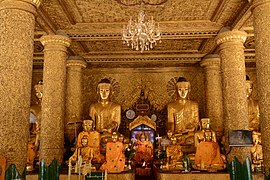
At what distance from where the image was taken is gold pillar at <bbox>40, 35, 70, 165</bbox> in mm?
6733

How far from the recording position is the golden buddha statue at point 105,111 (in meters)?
9.69

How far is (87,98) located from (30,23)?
6747mm

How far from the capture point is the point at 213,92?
377 inches

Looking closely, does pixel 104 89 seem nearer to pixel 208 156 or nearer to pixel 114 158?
pixel 114 158

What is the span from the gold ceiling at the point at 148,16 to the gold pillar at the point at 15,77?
5.64ft

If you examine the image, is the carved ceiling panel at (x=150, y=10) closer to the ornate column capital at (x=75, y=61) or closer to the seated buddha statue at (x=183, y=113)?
the ornate column capital at (x=75, y=61)

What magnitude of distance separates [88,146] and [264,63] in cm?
460

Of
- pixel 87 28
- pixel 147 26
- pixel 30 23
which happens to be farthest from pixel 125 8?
pixel 30 23

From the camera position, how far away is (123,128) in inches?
443

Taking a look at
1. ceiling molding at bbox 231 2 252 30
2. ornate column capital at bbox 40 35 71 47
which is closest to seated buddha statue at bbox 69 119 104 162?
ornate column capital at bbox 40 35 71 47

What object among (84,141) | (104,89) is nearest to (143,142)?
(104,89)

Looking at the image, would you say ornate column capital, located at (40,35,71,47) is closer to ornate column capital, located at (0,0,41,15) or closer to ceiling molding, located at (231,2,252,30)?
ornate column capital, located at (0,0,41,15)

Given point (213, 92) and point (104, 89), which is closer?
point (213, 92)

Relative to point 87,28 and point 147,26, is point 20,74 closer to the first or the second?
point 147,26
